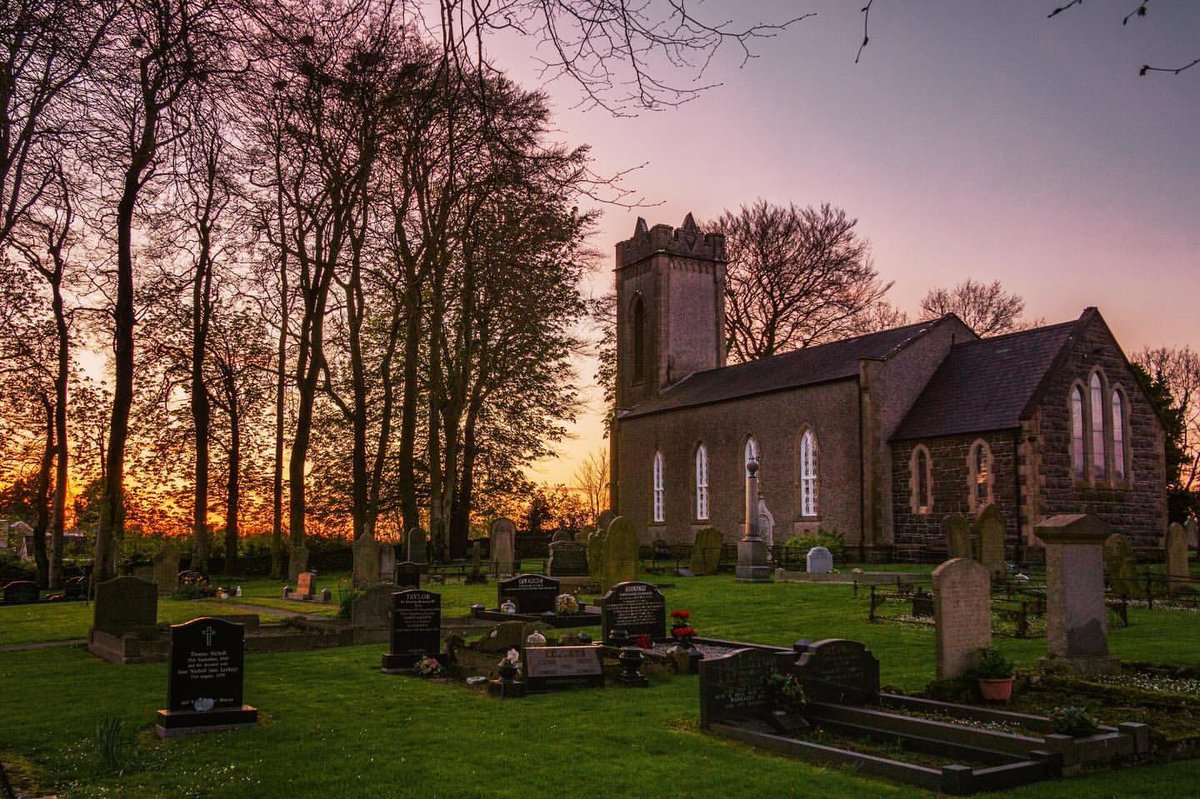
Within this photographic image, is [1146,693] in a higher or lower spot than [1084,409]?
lower

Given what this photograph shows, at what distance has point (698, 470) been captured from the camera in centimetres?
4122

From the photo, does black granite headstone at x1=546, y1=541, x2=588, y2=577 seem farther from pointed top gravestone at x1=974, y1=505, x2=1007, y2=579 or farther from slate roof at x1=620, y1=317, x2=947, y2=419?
slate roof at x1=620, y1=317, x2=947, y2=419

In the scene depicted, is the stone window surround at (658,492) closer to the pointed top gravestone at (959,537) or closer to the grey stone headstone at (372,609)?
the pointed top gravestone at (959,537)

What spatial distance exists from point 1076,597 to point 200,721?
32.8 ft

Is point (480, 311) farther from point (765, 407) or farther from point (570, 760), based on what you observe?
point (570, 760)

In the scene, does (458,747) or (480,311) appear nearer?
(458,747)

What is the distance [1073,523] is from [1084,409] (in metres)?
20.7

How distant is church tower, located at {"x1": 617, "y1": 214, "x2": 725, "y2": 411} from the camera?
4722cm

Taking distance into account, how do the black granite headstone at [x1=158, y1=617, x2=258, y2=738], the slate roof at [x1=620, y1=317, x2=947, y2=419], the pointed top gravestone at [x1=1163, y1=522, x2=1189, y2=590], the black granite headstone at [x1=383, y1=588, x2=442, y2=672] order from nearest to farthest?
the black granite headstone at [x1=158, y1=617, x2=258, y2=738] < the black granite headstone at [x1=383, y1=588, x2=442, y2=672] < the pointed top gravestone at [x1=1163, y1=522, x2=1189, y2=590] < the slate roof at [x1=620, y1=317, x2=947, y2=419]

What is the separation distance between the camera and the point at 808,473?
35375 mm

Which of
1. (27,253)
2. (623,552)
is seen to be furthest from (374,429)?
(623,552)

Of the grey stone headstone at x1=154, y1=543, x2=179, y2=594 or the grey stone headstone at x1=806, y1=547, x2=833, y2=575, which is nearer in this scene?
the grey stone headstone at x1=806, y1=547, x2=833, y2=575

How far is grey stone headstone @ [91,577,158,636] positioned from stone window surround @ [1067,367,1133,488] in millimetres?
25429

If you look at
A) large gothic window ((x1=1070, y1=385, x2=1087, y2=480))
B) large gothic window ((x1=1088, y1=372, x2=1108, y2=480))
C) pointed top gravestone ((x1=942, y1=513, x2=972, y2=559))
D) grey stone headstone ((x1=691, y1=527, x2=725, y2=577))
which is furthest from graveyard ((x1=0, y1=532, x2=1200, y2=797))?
large gothic window ((x1=1088, y1=372, x2=1108, y2=480))
